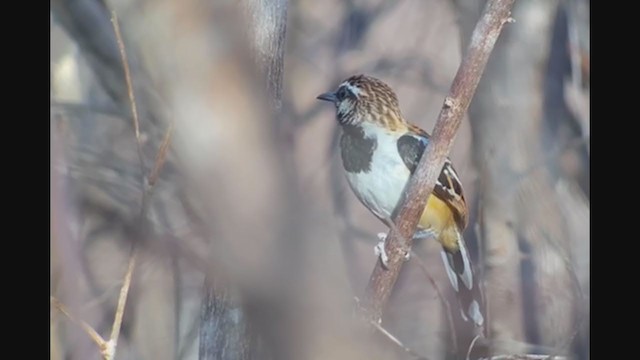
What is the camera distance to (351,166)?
3.68 ft

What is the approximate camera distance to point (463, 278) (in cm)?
113

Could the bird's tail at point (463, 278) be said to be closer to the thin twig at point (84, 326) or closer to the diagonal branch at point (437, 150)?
the diagonal branch at point (437, 150)

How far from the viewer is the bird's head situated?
1118 mm

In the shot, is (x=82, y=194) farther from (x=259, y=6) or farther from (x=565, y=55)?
(x=565, y=55)

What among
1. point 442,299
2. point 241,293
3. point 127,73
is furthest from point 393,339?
point 127,73

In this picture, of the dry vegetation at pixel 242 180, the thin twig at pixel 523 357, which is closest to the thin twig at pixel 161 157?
the dry vegetation at pixel 242 180

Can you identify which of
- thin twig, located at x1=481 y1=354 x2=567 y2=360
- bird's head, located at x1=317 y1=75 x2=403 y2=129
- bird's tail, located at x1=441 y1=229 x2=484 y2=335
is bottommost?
thin twig, located at x1=481 y1=354 x2=567 y2=360

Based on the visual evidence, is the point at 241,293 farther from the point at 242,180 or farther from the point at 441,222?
the point at 441,222

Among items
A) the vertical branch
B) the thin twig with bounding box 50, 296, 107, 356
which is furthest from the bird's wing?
the thin twig with bounding box 50, 296, 107, 356

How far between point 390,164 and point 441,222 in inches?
3.6

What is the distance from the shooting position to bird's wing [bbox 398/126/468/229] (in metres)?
1.12

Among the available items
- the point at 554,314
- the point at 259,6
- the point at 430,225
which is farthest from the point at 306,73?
the point at 554,314

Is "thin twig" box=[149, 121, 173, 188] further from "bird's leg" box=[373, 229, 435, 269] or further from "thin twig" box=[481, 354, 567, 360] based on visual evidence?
"thin twig" box=[481, 354, 567, 360]

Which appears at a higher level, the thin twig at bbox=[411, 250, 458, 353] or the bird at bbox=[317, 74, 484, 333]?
the bird at bbox=[317, 74, 484, 333]
